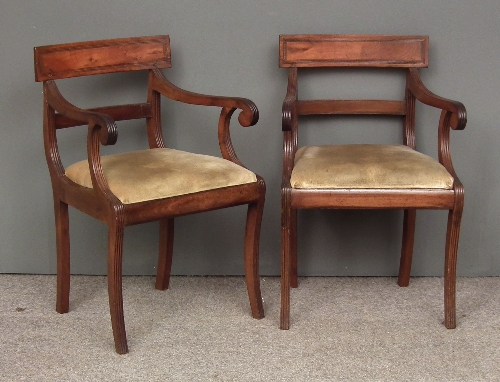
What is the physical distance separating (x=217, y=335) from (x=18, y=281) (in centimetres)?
98

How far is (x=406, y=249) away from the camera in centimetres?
311

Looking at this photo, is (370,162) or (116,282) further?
(370,162)

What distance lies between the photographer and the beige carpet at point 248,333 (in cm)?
240

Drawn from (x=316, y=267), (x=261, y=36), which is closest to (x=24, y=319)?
(x=316, y=267)

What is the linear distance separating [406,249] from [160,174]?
1091mm

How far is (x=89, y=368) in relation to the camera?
243 centimetres

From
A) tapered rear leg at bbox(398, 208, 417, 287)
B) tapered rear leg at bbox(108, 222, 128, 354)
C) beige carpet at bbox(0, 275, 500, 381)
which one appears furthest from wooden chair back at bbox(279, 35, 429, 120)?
tapered rear leg at bbox(108, 222, 128, 354)

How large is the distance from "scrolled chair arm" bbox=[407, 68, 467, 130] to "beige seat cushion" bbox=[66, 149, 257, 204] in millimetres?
665

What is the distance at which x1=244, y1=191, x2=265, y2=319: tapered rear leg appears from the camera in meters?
2.75

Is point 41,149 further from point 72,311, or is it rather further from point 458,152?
point 458,152

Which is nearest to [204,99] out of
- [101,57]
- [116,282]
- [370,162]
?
[101,57]

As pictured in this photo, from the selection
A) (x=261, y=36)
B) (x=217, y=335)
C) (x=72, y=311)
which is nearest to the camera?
(x=217, y=335)

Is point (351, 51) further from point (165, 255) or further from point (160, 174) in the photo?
point (165, 255)

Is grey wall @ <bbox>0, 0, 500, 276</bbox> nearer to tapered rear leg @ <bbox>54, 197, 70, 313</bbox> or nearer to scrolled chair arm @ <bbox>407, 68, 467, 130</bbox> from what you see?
scrolled chair arm @ <bbox>407, 68, 467, 130</bbox>
